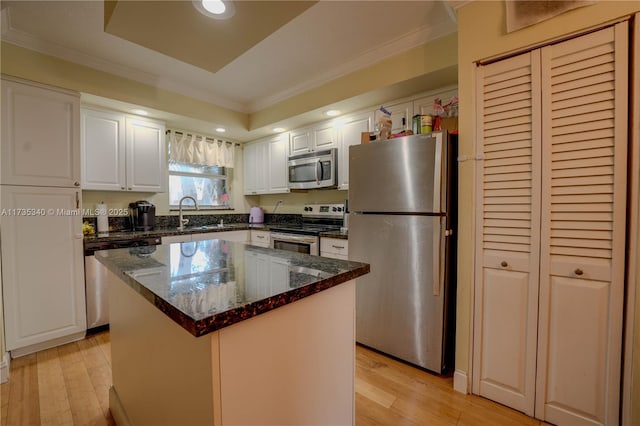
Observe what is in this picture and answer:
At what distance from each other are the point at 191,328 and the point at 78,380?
2.09 m

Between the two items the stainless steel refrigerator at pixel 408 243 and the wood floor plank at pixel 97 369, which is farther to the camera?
the stainless steel refrigerator at pixel 408 243

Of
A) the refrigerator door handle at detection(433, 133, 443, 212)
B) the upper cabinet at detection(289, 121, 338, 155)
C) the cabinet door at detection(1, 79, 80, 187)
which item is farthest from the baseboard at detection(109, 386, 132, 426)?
the upper cabinet at detection(289, 121, 338, 155)

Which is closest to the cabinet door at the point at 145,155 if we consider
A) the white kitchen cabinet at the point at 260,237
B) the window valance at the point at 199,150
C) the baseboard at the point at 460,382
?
the window valance at the point at 199,150

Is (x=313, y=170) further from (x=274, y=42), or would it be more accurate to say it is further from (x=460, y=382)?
(x=460, y=382)

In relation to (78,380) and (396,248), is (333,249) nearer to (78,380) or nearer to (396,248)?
(396,248)

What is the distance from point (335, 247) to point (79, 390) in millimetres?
2066

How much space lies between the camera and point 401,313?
207 cm

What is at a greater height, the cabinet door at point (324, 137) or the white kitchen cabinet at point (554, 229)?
the cabinet door at point (324, 137)

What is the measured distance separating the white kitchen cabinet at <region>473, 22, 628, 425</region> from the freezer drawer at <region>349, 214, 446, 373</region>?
261 mm

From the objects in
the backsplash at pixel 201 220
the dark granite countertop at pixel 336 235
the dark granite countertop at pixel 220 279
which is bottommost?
the dark granite countertop at pixel 336 235

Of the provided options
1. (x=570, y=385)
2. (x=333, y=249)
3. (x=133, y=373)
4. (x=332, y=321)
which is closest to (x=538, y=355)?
(x=570, y=385)

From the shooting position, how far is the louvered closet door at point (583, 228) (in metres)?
1.32

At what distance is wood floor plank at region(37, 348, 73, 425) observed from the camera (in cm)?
158

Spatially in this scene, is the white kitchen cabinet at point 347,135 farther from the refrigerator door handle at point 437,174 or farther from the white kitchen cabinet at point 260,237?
the refrigerator door handle at point 437,174
